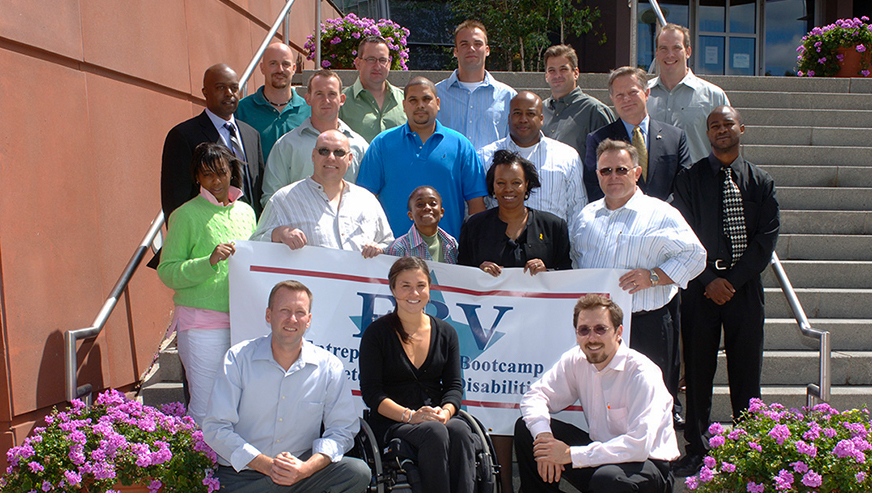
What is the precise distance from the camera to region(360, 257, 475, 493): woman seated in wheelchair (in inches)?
146

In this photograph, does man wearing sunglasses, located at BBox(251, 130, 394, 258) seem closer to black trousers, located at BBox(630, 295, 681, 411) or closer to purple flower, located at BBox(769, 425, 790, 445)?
black trousers, located at BBox(630, 295, 681, 411)

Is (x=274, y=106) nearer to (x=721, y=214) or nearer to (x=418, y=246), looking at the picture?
(x=418, y=246)

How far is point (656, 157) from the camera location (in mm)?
4867

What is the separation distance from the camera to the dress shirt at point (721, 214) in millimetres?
4383

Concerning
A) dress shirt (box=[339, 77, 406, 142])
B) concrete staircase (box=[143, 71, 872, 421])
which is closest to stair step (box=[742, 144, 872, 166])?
concrete staircase (box=[143, 71, 872, 421])

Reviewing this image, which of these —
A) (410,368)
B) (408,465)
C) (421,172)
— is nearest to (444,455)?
(408,465)

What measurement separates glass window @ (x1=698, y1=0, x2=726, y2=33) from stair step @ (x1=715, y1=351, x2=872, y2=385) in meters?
14.5

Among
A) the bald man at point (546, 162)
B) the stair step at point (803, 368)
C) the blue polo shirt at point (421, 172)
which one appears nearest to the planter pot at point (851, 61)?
the stair step at point (803, 368)

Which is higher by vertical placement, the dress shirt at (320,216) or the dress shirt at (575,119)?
the dress shirt at (575,119)

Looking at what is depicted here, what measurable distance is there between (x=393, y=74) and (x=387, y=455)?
18.7ft

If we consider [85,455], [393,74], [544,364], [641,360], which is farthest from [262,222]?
[393,74]

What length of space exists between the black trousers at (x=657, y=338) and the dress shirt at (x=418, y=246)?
1175mm

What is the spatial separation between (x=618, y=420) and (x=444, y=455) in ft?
3.09

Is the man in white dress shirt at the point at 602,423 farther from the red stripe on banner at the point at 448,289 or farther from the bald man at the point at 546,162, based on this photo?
the bald man at the point at 546,162
